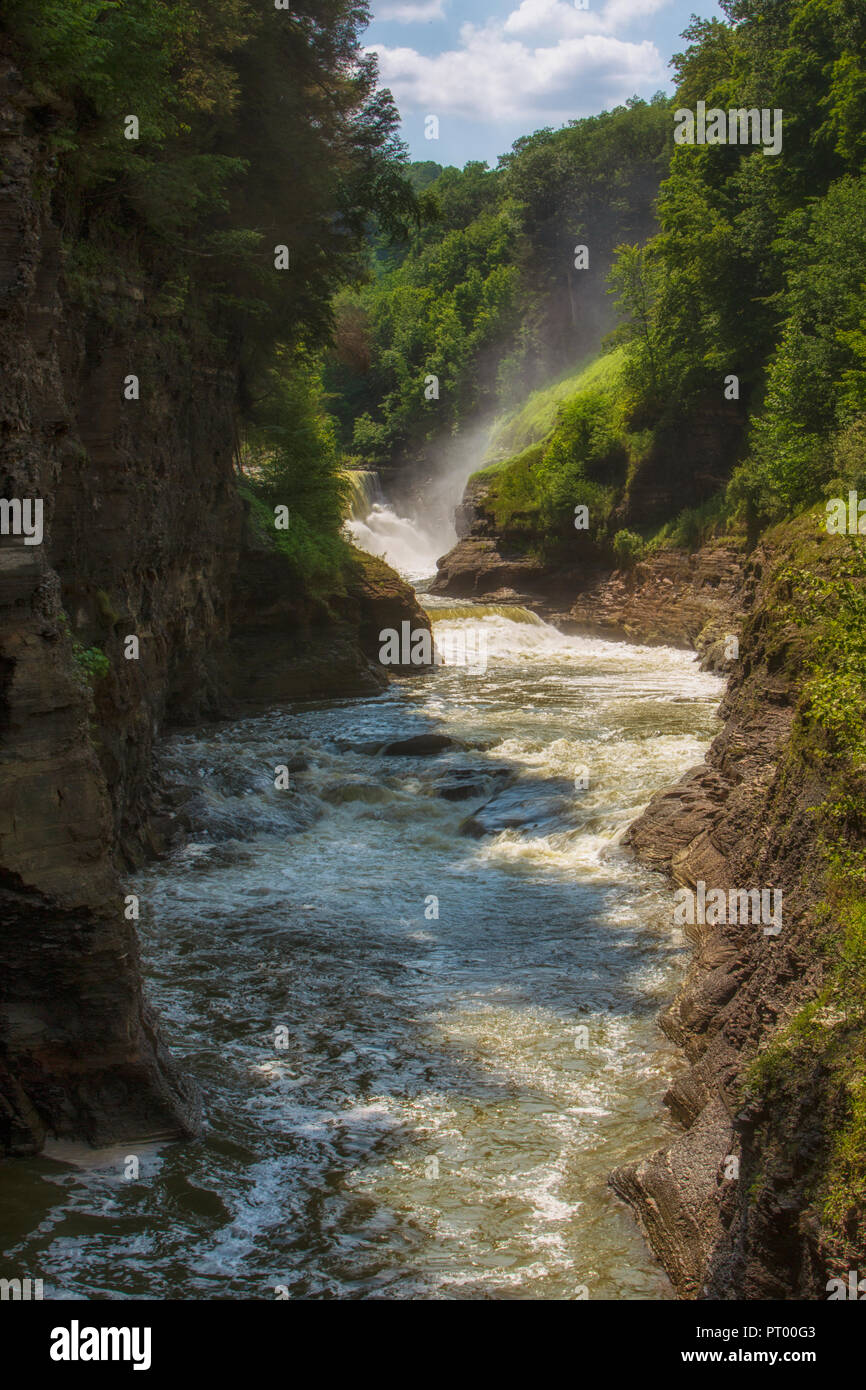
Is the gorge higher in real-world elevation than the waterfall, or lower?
lower

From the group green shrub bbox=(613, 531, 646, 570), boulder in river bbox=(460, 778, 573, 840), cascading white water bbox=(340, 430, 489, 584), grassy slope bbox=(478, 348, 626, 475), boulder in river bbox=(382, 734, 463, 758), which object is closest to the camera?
boulder in river bbox=(460, 778, 573, 840)

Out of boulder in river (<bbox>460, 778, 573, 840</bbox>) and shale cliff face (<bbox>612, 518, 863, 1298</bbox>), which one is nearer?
shale cliff face (<bbox>612, 518, 863, 1298</bbox>)

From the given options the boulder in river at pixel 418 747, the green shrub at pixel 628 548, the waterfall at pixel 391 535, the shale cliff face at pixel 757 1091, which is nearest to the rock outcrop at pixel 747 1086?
the shale cliff face at pixel 757 1091

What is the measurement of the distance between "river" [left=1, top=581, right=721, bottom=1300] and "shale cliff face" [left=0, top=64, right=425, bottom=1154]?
0.66 metres

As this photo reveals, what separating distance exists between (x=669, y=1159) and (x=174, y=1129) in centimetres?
323

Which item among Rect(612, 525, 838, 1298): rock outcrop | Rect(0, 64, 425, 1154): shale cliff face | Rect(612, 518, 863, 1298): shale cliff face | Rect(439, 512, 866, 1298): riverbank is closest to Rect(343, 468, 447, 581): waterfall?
Rect(0, 64, 425, 1154): shale cliff face

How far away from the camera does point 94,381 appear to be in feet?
45.0

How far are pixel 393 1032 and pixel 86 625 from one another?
6.19 m

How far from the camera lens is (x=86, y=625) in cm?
1329

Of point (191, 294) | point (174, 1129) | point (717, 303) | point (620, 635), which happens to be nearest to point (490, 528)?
point (620, 635)

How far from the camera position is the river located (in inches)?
261

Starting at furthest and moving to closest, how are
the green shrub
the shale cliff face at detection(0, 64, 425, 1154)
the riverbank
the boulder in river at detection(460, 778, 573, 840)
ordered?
1. the green shrub
2. the boulder in river at detection(460, 778, 573, 840)
3. the shale cliff face at detection(0, 64, 425, 1154)
4. the riverbank

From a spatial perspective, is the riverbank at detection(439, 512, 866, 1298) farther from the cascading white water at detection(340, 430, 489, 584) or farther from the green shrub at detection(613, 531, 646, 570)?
the cascading white water at detection(340, 430, 489, 584)
